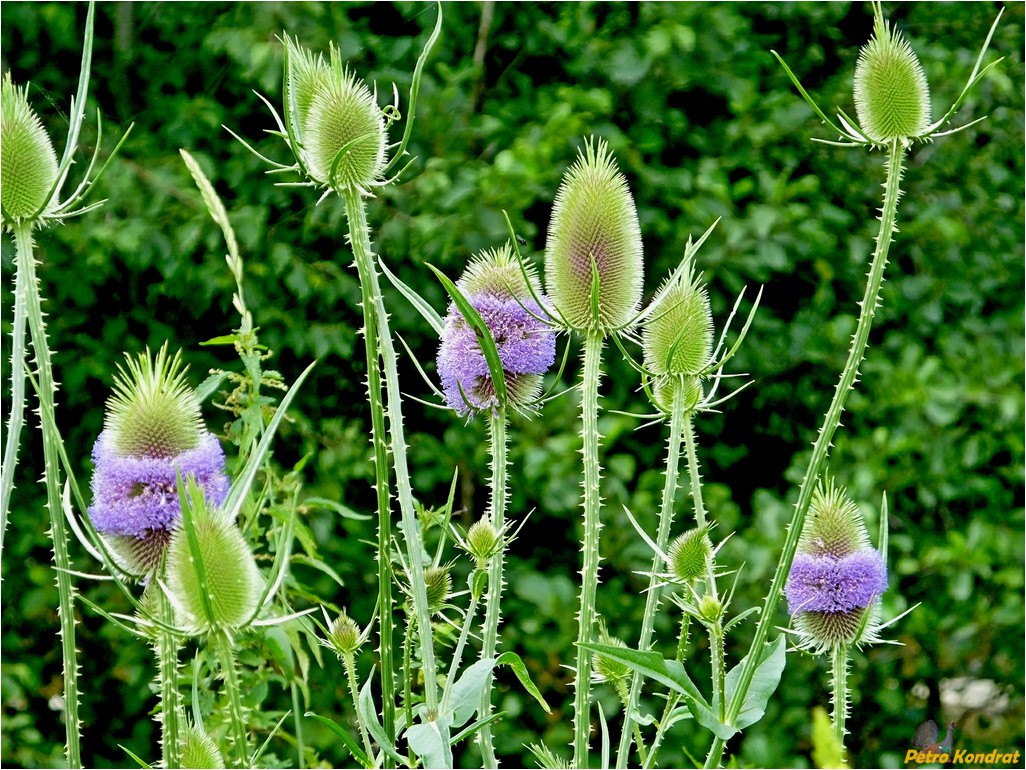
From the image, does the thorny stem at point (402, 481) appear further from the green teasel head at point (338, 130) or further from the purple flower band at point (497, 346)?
the purple flower band at point (497, 346)

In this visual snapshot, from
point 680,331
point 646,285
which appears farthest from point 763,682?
point 646,285

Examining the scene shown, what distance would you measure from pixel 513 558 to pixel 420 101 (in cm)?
90

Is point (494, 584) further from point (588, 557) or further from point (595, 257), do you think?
point (595, 257)

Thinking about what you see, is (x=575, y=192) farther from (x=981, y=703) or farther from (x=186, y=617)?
(x=981, y=703)

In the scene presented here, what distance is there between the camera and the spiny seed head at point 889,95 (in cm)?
109

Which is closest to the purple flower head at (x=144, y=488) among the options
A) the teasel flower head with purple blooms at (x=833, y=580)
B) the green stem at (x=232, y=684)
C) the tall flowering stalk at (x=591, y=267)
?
the green stem at (x=232, y=684)

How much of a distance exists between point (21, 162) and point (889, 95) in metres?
0.77

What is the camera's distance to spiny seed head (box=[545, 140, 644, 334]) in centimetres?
111

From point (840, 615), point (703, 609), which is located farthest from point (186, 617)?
point (840, 615)

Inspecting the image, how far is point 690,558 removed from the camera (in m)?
1.07

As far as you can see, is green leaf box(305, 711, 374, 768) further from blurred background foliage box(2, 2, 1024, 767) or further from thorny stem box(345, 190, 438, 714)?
blurred background foliage box(2, 2, 1024, 767)

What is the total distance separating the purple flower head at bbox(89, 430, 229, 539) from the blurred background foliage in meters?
1.17

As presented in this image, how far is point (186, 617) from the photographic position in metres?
0.92

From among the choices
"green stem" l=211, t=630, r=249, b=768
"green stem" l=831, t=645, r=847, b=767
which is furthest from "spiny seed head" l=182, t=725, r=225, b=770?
"green stem" l=831, t=645, r=847, b=767
